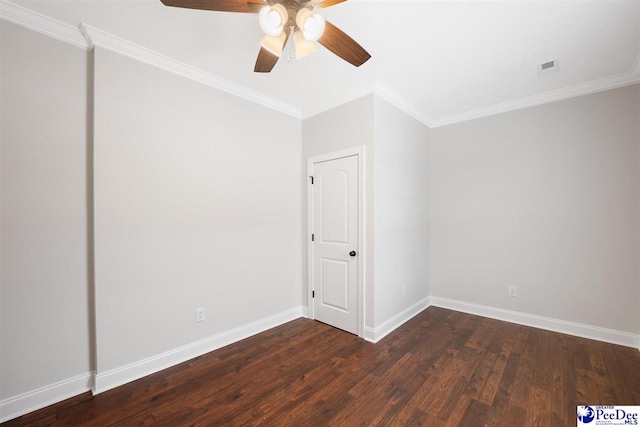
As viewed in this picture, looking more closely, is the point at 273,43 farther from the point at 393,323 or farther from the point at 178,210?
the point at 393,323

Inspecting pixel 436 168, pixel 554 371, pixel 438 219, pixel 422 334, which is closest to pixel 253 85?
pixel 436 168

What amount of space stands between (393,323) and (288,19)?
3.05 meters

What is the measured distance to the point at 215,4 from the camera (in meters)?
1.36

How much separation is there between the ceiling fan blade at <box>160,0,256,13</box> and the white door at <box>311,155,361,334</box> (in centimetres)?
184

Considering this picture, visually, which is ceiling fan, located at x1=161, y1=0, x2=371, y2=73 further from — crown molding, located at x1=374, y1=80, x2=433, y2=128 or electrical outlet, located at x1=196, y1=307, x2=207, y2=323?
electrical outlet, located at x1=196, y1=307, x2=207, y2=323

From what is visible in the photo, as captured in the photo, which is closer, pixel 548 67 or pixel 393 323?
pixel 548 67

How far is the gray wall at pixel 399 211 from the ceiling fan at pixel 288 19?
1.35 metres

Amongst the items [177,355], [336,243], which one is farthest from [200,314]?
[336,243]

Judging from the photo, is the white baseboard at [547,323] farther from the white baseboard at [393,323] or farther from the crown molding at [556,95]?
the crown molding at [556,95]

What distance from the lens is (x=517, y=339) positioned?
2842 mm

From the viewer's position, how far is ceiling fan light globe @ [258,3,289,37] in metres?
1.37

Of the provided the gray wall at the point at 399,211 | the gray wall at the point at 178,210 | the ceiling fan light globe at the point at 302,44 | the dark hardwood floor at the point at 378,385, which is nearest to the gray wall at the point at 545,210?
the gray wall at the point at 399,211

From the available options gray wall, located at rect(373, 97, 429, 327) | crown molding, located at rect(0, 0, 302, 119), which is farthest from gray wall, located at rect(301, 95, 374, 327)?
crown molding, located at rect(0, 0, 302, 119)

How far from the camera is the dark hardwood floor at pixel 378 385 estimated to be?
5.84 ft
